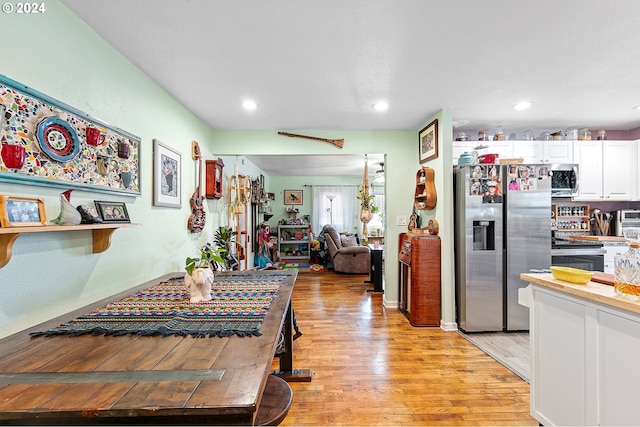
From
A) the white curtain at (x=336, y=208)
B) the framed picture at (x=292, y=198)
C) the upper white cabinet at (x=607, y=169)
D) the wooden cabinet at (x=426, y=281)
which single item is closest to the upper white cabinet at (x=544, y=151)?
the upper white cabinet at (x=607, y=169)

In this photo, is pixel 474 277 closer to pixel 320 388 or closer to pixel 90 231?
pixel 320 388

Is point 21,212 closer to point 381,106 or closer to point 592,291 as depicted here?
point 592,291

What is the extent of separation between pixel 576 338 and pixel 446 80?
6.62 feet

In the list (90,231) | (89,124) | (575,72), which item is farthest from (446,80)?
(90,231)

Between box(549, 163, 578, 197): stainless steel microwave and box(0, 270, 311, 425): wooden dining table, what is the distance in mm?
3856

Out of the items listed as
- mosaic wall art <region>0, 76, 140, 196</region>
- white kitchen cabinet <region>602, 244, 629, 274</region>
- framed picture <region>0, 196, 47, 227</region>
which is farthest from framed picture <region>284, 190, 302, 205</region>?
framed picture <region>0, 196, 47, 227</region>

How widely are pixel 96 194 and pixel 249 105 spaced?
1681mm

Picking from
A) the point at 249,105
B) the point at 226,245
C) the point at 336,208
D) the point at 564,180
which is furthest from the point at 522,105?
the point at 336,208

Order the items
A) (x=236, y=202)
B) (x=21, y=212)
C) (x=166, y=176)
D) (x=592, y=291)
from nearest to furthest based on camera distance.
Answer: (x=21, y=212) → (x=592, y=291) → (x=166, y=176) → (x=236, y=202)

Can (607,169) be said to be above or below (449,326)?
above

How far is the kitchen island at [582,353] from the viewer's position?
1.14 metres

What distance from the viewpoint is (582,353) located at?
52.0 inches

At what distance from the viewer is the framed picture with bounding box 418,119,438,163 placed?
3176 mm

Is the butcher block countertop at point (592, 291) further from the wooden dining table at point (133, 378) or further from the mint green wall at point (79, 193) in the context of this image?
the mint green wall at point (79, 193)
